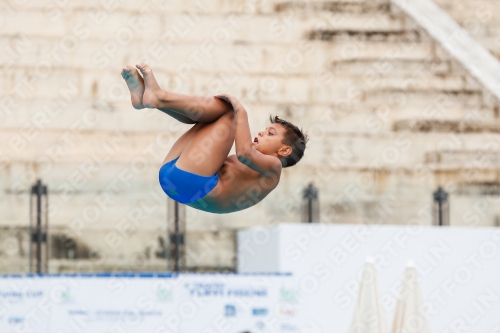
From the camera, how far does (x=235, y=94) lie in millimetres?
13758

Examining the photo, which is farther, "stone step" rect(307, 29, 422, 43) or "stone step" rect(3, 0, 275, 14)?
"stone step" rect(307, 29, 422, 43)

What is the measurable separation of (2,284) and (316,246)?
3.28m

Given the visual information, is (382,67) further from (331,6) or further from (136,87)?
(136,87)

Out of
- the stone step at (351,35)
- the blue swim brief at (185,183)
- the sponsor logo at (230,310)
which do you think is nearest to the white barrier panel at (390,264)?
the sponsor logo at (230,310)

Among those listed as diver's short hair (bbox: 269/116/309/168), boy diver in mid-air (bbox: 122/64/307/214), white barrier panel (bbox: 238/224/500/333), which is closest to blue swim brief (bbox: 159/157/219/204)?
boy diver in mid-air (bbox: 122/64/307/214)

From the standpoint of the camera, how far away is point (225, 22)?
14.5 meters

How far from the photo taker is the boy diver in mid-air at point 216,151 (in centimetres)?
617

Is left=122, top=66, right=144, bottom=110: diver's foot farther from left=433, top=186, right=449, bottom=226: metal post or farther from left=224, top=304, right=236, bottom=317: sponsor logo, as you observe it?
left=433, top=186, right=449, bottom=226: metal post

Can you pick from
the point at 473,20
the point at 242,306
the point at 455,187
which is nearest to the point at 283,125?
the point at 242,306

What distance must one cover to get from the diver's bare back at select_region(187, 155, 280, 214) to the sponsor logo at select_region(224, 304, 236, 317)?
4139 millimetres

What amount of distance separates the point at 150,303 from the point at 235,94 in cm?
407

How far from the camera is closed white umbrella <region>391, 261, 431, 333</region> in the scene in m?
9.50

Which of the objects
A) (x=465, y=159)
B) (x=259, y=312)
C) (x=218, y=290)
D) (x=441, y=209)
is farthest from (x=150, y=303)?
(x=465, y=159)

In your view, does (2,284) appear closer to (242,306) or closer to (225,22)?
(242,306)
